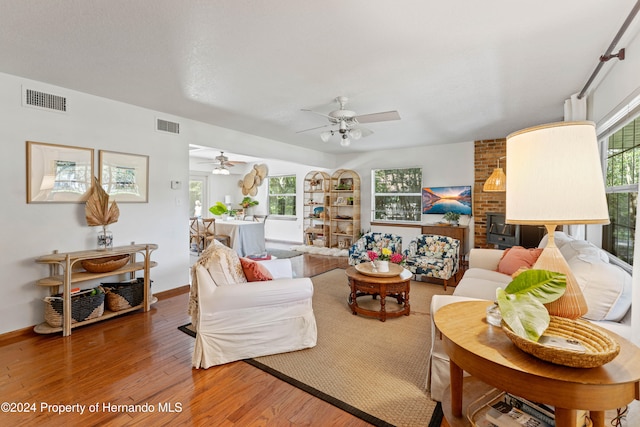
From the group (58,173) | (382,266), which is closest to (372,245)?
(382,266)

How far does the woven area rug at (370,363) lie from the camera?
1.88m

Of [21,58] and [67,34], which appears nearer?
[67,34]

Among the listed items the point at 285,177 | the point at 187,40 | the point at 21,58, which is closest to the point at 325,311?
the point at 187,40

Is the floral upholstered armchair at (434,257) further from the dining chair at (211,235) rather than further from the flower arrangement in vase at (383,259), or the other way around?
the dining chair at (211,235)

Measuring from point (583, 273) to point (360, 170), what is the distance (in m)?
5.73

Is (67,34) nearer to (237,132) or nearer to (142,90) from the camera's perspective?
(142,90)

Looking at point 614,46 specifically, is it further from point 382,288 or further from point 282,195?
point 282,195

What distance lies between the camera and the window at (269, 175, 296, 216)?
8852 mm

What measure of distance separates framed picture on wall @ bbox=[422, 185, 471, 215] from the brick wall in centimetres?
16

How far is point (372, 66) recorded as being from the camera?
8.27 feet

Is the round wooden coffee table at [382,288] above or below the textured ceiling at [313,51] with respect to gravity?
below

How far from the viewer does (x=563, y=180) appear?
1.15 m

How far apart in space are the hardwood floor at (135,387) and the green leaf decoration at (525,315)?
1121 mm

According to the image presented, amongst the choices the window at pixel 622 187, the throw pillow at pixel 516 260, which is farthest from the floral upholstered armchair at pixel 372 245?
the window at pixel 622 187
